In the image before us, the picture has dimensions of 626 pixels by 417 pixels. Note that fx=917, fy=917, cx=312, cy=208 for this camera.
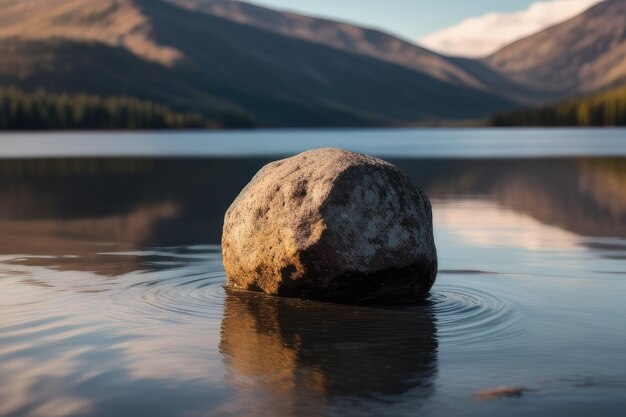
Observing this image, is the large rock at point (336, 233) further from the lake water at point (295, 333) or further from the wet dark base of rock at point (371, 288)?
the lake water at point (295, 333)

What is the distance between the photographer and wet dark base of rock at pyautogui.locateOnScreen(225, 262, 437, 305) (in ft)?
46.1

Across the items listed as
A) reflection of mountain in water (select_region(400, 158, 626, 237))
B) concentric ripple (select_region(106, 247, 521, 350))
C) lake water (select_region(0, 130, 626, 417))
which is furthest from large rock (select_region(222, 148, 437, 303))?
reflection of mountain in water (select_region(400, 158, 626, 237))

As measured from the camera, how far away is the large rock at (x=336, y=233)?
45.5 feet

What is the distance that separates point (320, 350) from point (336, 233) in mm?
3161

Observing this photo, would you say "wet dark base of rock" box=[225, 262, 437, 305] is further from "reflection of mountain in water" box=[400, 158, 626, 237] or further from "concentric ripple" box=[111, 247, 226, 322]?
"reflection of mountain in water" box=[400, 158, 626, 237]

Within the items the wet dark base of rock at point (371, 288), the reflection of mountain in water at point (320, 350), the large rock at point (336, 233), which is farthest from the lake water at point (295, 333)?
the large rock at point (336, 233)

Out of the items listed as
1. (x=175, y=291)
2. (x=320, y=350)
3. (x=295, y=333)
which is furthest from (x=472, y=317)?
(x=175, y=291)

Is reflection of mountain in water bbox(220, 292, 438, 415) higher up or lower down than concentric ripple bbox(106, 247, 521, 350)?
lower down

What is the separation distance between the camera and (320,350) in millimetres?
10969

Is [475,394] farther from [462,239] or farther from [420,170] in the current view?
[420,170]

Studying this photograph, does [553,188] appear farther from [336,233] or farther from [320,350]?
[320,350]

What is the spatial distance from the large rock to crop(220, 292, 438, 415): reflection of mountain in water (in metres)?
0.47

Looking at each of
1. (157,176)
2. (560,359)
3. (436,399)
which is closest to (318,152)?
(560,359)

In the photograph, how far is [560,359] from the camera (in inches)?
413
